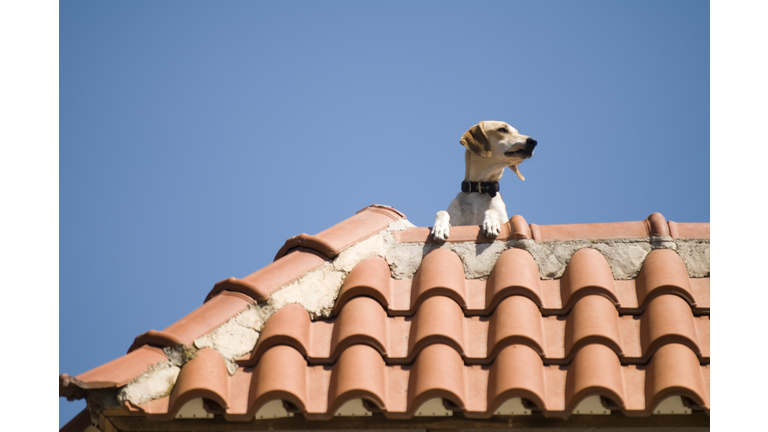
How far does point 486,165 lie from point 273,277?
114 inches

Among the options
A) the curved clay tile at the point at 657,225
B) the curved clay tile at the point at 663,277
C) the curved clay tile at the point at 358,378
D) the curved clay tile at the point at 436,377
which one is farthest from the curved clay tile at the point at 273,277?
the curved clay tile at the point at 657,225

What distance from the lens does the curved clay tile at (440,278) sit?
362 centimetres

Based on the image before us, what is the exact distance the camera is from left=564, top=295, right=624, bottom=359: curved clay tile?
10.5ft

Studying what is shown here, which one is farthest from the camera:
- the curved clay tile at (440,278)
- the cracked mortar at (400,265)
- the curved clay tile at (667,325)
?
the curved clay tile at (440,278)

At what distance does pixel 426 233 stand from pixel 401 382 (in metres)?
1.31

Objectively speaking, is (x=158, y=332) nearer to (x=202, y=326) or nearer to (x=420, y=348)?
(x=202, y=326)

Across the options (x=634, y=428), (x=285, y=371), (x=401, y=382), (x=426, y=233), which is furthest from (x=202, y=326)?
(x=634, y=428)

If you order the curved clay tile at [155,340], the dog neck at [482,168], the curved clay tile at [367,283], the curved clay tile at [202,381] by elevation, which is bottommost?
the curved clay tile at [202,381]

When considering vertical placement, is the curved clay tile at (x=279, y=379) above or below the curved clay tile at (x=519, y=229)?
below

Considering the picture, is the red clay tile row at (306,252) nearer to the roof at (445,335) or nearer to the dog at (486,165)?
the roof at (445,335)

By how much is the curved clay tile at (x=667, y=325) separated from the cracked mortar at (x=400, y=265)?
0.37m

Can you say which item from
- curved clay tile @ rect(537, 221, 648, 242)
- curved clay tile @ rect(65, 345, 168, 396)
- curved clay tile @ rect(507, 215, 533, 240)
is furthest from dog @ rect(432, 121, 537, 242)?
curved clay tile @ rect(65, 345, 168, 396)

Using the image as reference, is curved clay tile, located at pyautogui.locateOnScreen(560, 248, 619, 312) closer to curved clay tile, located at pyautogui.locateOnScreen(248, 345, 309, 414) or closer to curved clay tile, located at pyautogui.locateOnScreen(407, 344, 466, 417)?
curved clay tile, located at pyautogui.locateOnScreen(407, 344, 466, 417)

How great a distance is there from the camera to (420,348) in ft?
10.8
